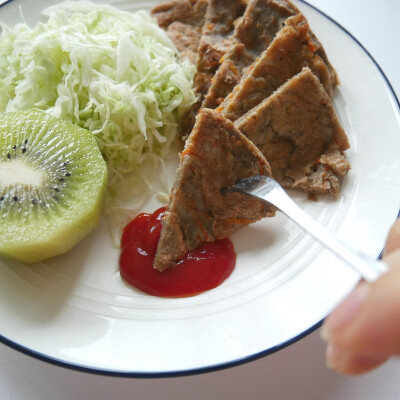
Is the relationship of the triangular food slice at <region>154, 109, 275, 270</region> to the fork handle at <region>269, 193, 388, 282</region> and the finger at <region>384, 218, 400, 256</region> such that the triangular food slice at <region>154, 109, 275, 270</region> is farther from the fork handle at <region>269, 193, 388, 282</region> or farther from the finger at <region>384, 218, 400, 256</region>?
the finger at <region>384, 218, 400, 256</region>

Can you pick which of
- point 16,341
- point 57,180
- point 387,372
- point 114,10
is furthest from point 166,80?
point 387,372

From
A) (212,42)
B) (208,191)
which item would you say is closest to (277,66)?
(212,42)

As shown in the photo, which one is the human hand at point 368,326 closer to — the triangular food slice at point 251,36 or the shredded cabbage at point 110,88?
the shredded cabbage at point 110,88

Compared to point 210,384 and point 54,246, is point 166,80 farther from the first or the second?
point 210,384

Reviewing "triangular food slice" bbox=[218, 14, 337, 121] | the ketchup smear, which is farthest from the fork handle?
"triangular food slice" bbox=[218, 14, 337, 121]

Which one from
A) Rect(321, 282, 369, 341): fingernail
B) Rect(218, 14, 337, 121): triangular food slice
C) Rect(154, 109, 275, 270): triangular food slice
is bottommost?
Rect(154, 109, 275, 270): triangular food slice

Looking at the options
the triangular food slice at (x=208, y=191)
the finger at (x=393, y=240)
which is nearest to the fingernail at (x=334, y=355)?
the finger at (x=393, y=240)

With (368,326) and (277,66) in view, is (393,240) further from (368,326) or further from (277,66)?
(277,66)
